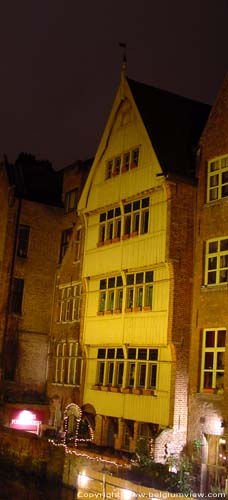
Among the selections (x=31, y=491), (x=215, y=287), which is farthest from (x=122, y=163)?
(x=31, y=491)

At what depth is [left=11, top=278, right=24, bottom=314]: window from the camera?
34.8m

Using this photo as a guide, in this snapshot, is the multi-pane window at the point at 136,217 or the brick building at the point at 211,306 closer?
the brick building at the point at 211,306

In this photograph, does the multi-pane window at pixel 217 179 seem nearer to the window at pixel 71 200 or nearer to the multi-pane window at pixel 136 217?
the multi-pane window at pixel 136 217

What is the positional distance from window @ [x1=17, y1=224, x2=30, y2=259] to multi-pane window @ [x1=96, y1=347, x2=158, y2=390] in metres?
9.72

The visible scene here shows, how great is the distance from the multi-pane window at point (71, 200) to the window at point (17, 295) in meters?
4.52

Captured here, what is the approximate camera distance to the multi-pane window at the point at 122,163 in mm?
26822

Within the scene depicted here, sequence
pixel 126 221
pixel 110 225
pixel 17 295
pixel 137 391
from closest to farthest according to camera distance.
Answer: pixel 137 391, pixel 126 221, pixel 110 225, pixel 17 295

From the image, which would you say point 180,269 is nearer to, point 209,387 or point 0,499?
point 209,387

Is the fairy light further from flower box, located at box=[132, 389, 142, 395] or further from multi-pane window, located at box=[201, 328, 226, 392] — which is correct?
multi-pane window, located at box=[201, 328, 226, 392]

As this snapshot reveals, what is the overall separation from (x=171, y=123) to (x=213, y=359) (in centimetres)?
954

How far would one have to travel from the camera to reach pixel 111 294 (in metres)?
27.5

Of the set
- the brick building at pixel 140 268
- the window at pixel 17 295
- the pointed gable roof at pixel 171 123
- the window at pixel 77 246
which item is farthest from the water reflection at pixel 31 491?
the pointed gable roof at pixel 171 123

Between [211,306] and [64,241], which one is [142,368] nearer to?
[211,306]

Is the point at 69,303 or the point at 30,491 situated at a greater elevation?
the point at 69,303
